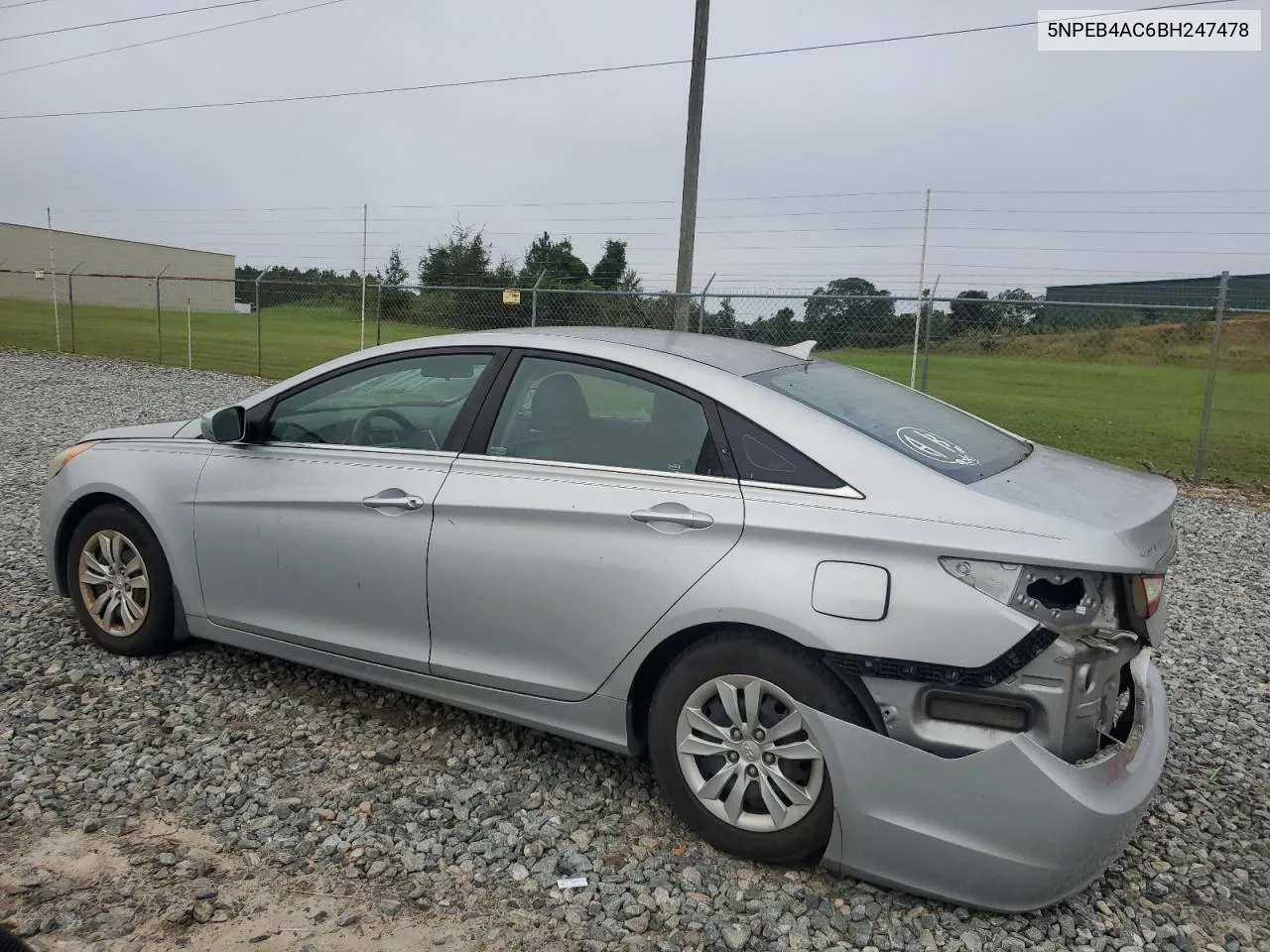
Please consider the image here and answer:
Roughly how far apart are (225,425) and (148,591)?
84 cm

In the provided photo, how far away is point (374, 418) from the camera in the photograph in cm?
363

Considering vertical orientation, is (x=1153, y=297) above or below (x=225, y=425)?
above

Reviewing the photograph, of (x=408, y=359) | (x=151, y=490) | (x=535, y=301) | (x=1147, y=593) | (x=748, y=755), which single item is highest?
(x=535, y=301)

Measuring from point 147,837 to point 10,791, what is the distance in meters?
0.58

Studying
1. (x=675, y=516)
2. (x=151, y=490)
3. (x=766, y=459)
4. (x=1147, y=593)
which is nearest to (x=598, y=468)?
(x=675, y=516)

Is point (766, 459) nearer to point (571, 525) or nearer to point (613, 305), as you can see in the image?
point (571, 525)

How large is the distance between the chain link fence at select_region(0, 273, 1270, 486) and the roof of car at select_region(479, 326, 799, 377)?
22.4 ft

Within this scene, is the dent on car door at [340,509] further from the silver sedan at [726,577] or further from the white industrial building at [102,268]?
the white industrial building at [102,268]

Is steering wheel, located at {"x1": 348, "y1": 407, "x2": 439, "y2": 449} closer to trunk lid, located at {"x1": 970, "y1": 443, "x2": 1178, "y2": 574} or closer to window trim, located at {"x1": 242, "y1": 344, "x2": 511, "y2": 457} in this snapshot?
window trim, located at {"x1": 242, "y1": 344, "x2": 511, "y2": 457}

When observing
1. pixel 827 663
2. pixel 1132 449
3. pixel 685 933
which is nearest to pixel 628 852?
pixel 685 933

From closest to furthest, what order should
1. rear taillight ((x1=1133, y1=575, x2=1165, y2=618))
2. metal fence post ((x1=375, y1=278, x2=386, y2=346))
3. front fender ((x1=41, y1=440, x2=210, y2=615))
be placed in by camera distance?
rear taillight ((x1=1133, y1=575, x2=1165, y2=618)), front fender ((x1=41, y1=440, x2=210, y2=615)), metal fence post ((x1=375, y1=278, x2=386, y2=346))

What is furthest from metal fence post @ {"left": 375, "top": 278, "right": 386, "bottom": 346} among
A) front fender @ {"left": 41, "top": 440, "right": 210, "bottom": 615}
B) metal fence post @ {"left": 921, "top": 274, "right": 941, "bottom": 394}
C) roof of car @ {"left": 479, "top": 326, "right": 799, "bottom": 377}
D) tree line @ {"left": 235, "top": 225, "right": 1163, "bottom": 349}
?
roof of car @ {"left": 479, "top": 326, "right": 799, "bottom": 377}

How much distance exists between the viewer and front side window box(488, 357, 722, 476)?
2.90 meters

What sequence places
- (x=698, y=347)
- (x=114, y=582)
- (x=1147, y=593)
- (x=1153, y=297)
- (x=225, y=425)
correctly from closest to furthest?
(x=1147, y=593), (x=698, y=347), (x=225, y=425), (x=114, y=582), (x=1153, y=297)
